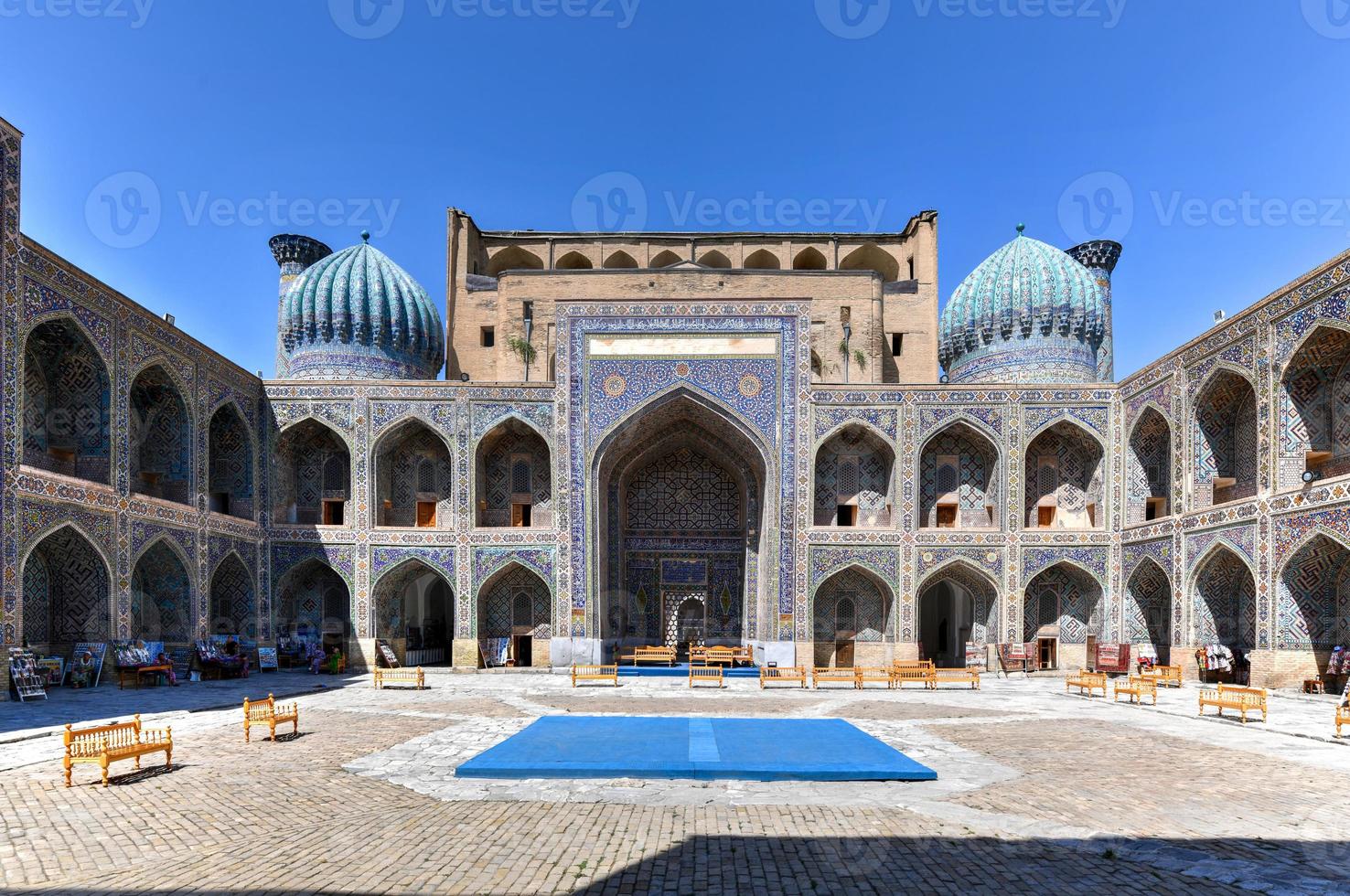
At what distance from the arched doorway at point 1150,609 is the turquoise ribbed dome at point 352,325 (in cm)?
1930

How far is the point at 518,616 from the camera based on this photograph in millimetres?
22906

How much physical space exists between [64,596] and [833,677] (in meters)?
14.1

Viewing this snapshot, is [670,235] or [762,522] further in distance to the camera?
[670,235]

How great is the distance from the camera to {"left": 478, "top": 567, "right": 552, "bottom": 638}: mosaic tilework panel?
22.8m

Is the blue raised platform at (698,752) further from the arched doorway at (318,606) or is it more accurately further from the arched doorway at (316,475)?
the arched doorway at (316,475)

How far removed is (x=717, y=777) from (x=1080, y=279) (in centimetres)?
2105

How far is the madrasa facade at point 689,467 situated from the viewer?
629 inches

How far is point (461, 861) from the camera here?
5.72m

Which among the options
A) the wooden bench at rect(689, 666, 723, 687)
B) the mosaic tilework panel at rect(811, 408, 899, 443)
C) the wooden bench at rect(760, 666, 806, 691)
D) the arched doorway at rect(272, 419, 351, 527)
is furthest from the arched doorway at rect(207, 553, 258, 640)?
the mosaic tilework panel at rect(811, 408, 899, 443)

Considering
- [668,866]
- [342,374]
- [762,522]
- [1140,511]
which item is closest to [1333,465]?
[1140,511]

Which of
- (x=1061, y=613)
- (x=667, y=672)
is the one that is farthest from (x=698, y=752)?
(x=1061, y=613)

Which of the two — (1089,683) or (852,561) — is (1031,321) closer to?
(852,561)

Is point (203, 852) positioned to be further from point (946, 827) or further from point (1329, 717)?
point (1329, 717)

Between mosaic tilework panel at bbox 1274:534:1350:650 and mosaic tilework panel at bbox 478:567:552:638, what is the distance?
1573cm
